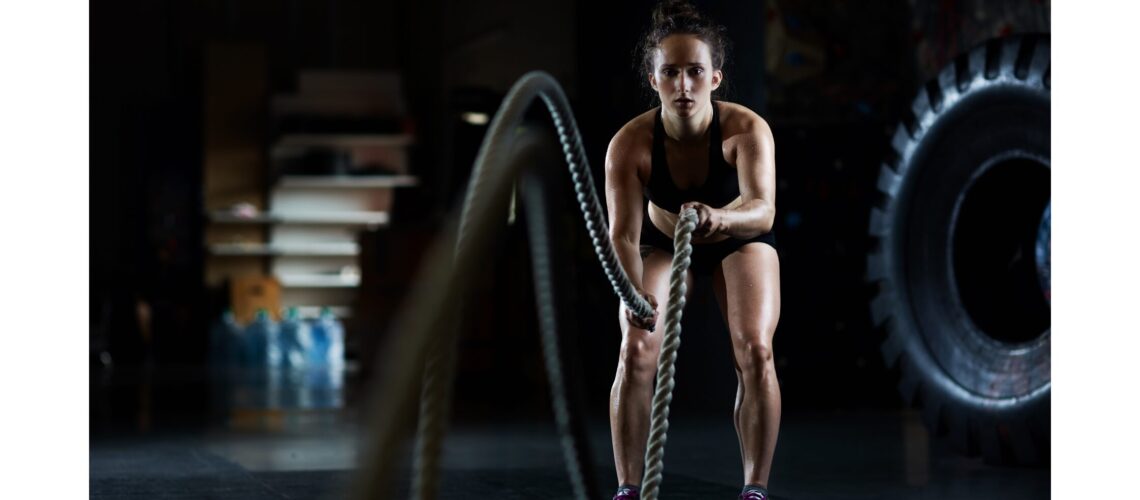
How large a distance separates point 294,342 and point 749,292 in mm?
8266

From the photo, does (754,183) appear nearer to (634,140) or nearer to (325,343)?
(634,140)

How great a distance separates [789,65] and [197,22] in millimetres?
8705

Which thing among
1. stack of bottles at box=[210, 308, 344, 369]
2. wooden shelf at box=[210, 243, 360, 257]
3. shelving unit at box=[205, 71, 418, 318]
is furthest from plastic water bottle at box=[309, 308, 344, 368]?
wooden shelf at box=[210, 243, 360, 257]

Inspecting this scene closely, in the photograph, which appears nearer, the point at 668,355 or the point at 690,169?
the point at 668,355

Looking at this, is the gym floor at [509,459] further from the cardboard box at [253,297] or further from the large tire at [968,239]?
the cardboard box at [253,297]

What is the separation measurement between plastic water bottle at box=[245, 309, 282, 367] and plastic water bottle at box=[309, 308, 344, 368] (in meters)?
0.24

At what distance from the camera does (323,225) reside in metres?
11.1

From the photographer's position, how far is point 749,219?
1.98m

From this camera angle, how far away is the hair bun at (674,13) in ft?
6.41

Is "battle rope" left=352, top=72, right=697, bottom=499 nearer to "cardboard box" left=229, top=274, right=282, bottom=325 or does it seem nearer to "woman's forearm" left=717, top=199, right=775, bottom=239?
"woman's forearm" left=717, top=199, right=775, bottom=239

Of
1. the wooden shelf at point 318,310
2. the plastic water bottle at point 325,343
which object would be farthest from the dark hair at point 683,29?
the wooden shelf at point 318,310

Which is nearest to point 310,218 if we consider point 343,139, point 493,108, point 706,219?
point 343,139
